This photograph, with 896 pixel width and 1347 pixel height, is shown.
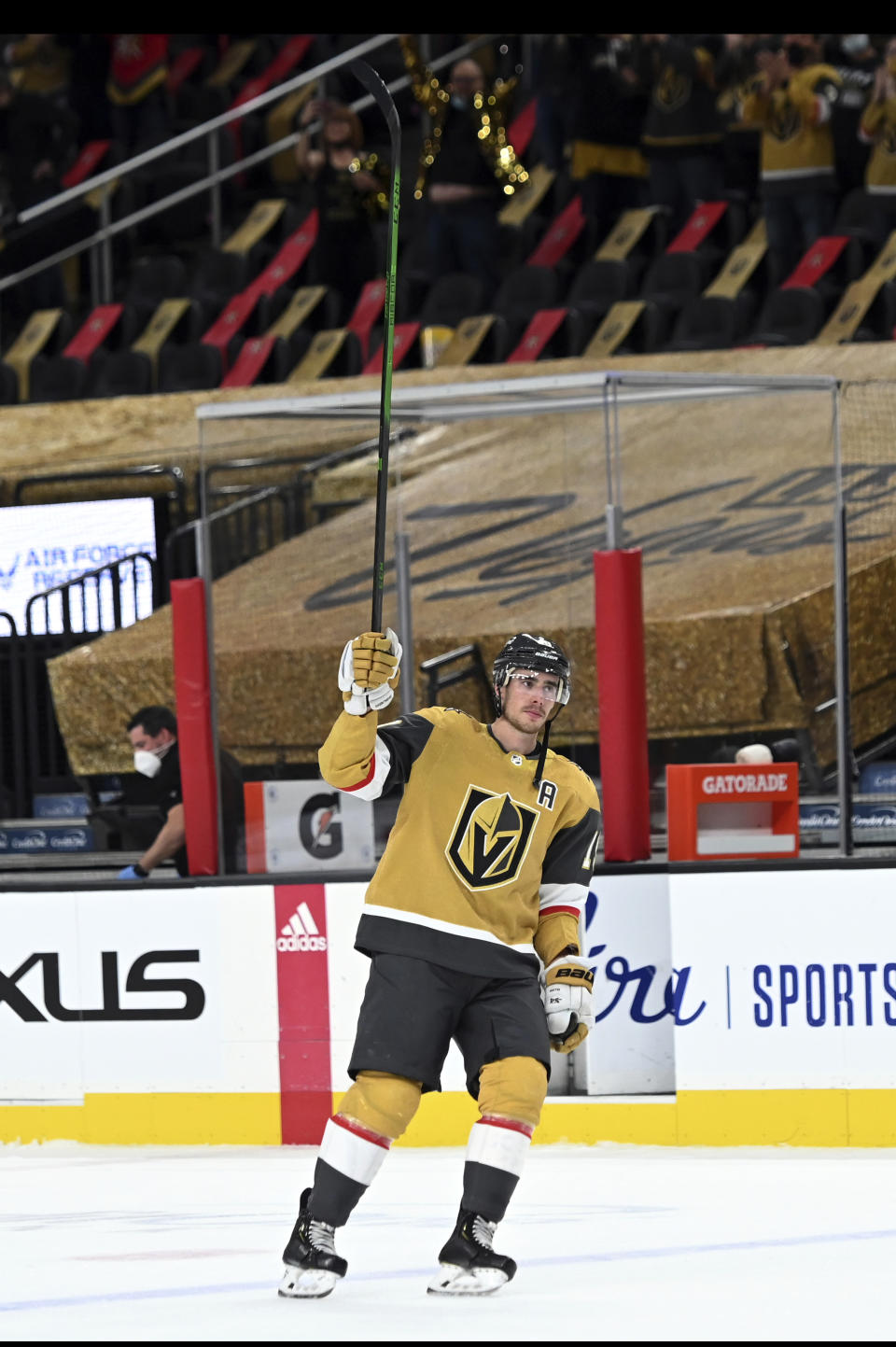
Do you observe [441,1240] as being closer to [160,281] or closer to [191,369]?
[191,369]

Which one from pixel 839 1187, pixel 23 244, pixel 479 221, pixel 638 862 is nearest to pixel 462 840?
pixel 839 1187

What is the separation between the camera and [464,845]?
177 inches

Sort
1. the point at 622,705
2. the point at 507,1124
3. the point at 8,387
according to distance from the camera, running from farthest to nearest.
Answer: the point at 8,387 → the point at 622,705 → the point at 507,1124

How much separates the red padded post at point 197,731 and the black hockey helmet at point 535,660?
109 inches

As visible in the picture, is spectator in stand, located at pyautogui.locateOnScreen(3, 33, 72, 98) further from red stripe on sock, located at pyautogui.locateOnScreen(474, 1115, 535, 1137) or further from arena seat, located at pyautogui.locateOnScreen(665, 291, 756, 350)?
red stripe on sock, located at pyautogui.locateOnScreen(474, 1115, 535, 1137)

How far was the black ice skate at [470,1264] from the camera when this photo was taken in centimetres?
427

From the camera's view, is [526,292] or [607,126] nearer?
[526,292]

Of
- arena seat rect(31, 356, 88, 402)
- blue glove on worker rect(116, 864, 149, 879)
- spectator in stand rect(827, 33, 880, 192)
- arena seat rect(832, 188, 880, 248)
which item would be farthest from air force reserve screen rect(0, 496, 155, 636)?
spectator in stand rect(827, 33, 880, 192)

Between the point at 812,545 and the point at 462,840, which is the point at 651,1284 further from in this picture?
the point at 812,545

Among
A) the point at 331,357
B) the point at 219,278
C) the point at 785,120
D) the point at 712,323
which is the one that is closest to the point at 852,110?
the point at 785,120

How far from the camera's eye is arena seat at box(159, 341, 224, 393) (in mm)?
12617

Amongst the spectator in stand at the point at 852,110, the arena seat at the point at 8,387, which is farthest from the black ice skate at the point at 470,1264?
the arena seat at the point at 8,387

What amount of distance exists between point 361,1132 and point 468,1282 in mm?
366

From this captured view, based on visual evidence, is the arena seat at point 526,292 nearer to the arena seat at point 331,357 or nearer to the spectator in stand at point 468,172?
the spectator in stand at point 468,172
